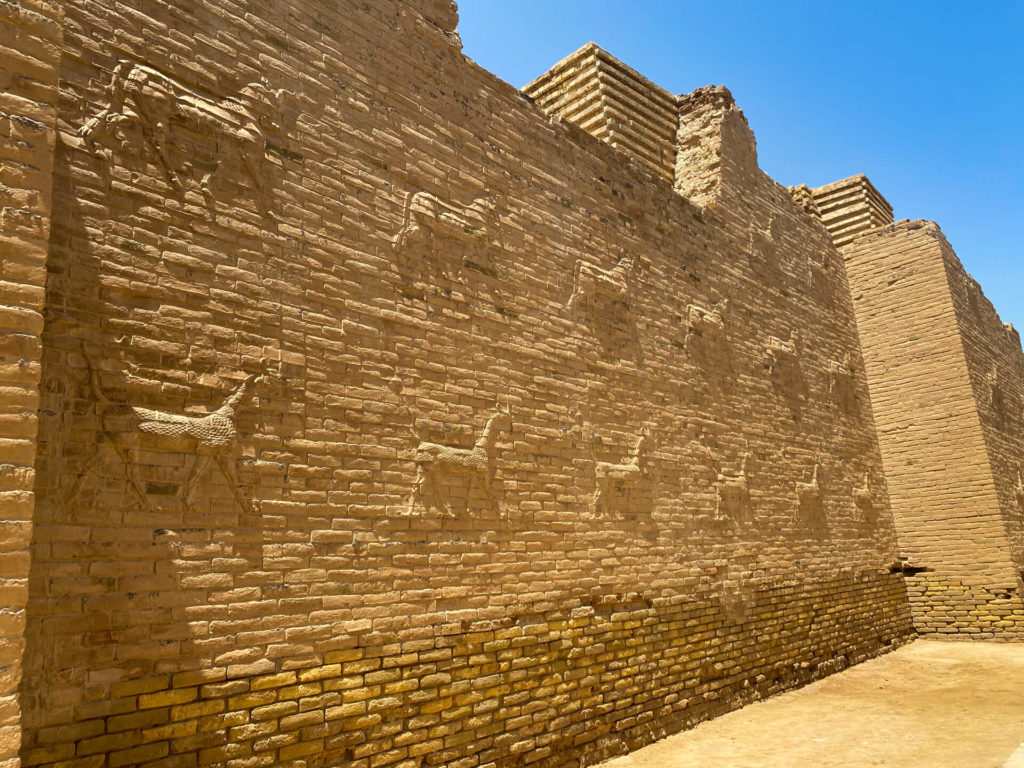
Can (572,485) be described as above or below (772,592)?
above

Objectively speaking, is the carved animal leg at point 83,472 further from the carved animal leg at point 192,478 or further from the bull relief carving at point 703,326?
the bull relief carving at point 703,326

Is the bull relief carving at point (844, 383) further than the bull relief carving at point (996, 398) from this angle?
No

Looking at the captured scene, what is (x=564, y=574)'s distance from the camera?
4.96m

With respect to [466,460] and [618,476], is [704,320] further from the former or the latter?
[466,460]

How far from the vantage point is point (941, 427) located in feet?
34.6

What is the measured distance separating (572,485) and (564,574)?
62cm

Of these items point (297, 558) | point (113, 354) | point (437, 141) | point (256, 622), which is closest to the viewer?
point (113, 354)

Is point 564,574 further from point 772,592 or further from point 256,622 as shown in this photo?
point 772,592

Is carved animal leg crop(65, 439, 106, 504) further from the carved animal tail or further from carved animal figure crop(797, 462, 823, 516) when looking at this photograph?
carved animal figure crop(797, 462, 823, 516)

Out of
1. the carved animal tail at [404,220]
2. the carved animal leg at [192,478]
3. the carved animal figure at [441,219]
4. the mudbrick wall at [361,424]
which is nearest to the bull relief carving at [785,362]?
the mudbrick wall at [361,424]

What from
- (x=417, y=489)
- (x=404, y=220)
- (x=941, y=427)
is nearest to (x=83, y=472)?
(x=417, y=489)

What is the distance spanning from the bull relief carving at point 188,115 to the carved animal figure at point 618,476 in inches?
118

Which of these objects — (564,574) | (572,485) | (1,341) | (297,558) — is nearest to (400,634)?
(297,558)

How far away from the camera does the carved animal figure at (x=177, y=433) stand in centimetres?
299
